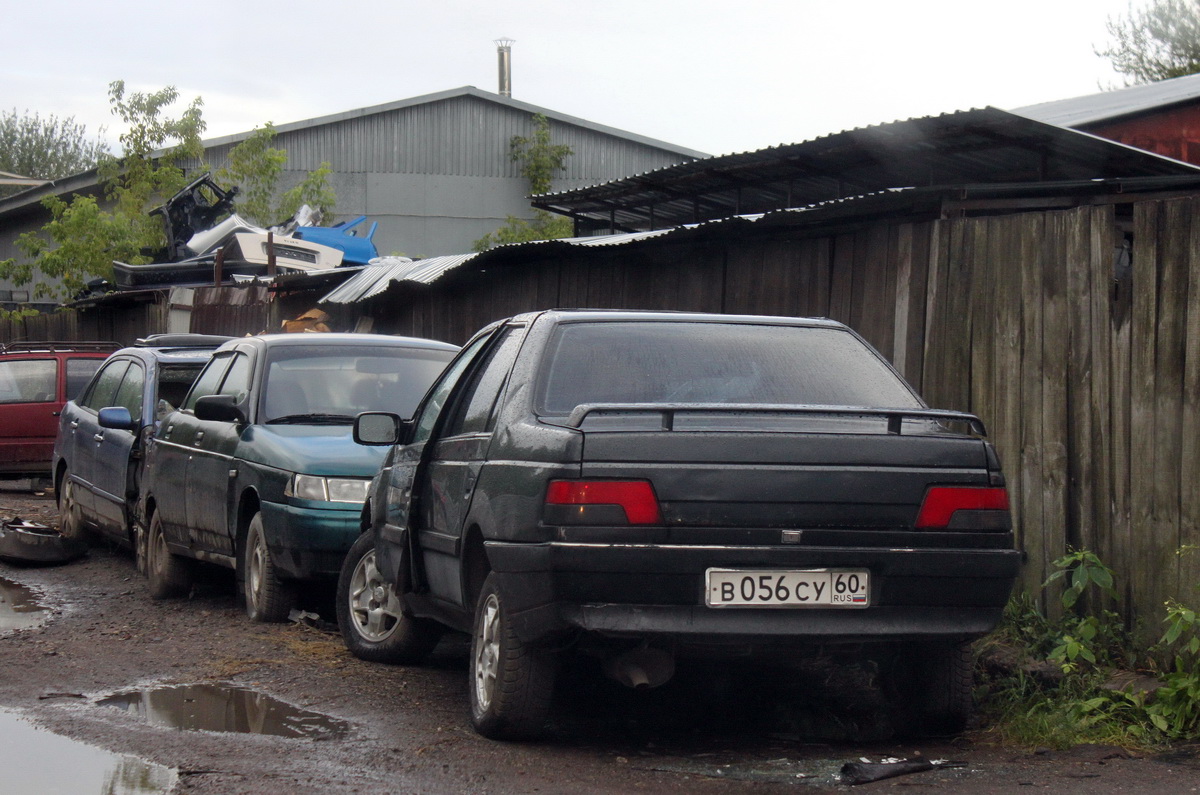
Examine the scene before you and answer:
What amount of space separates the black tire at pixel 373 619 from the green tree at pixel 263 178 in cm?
2488

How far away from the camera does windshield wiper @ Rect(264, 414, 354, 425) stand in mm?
8062

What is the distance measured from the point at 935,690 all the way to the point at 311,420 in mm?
4358

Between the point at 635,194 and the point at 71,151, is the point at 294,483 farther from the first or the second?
the point at 71,151

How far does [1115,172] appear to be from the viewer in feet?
33.1

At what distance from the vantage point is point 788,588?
4426mm

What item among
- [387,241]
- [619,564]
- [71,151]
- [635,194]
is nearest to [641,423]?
[619,564]

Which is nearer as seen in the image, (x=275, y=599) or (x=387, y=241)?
(x=275, y=599)

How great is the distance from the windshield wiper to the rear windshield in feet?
10.6

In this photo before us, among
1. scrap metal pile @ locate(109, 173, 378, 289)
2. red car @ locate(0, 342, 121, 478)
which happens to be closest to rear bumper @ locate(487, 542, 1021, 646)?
red car @ locate(0, 342, 121, 478)

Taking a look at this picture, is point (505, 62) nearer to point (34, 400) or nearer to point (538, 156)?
point (538, 156)

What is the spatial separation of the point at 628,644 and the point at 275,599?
11.3ft

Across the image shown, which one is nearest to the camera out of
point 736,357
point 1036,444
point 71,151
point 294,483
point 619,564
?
point 619,564

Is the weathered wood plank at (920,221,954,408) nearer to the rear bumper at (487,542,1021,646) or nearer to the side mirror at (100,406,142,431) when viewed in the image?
the rear bumper at (487,542,1021,646)

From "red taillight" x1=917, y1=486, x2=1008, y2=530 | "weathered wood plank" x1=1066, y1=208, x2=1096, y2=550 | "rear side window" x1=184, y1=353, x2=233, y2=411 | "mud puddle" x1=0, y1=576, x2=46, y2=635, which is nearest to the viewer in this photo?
"red taillight" x1=917, y1=486, x2=1008, y2=530
